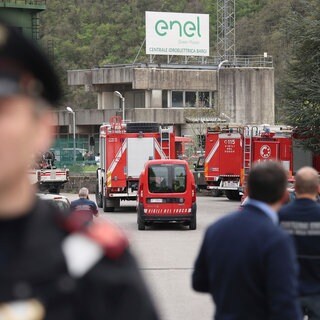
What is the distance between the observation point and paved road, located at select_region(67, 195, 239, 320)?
12.6m

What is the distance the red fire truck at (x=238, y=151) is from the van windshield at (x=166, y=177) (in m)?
7.94

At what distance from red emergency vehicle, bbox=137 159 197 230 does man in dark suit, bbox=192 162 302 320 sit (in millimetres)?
20905

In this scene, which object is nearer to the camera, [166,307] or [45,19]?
[166,307]

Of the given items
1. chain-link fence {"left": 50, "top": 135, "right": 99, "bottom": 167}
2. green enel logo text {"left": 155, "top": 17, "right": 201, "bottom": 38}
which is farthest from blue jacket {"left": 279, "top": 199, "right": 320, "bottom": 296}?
green enel logo text {"left": 155, "top": 17, "right": 201, "bottom": 38}

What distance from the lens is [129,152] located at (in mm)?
32406

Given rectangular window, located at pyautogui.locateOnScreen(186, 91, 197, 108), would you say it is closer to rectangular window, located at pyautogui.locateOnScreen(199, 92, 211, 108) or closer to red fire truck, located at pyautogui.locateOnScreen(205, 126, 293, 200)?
rectangular window, located at pyautogui.locateOnScreen(199, 92, 211, 108)

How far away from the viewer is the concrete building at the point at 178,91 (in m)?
80.9

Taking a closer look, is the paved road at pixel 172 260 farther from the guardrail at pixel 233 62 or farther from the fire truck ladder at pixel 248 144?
the guardrail at pixel 233 62

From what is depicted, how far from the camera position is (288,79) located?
38250mm

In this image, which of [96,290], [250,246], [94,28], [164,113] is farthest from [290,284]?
[94,28]

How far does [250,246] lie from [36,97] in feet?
10.2

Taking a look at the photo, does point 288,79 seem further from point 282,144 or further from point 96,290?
point 96,290

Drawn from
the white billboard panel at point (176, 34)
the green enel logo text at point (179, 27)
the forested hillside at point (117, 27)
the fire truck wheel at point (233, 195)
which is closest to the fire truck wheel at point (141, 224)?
the fire truck wheel at point (233, 195)

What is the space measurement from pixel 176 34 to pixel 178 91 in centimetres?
472
